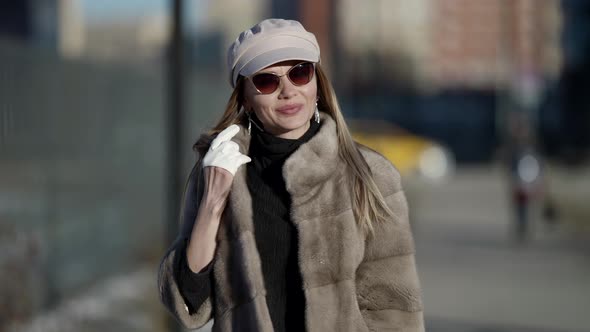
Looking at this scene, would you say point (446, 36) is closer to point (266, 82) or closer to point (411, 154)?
point (411, 154)

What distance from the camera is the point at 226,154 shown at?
296cm

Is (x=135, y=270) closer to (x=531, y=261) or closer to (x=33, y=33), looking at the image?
(x=531, y=261)

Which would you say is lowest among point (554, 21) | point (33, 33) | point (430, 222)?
point (430, 222)

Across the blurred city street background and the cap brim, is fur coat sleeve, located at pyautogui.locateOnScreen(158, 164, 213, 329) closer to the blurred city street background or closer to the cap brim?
the cap brim

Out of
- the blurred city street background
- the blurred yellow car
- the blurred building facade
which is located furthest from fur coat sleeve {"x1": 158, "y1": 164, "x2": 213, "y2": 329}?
the blurred building facade

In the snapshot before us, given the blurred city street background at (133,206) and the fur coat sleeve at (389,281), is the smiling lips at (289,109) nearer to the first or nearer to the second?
the fur coat sleeve at (389,281)

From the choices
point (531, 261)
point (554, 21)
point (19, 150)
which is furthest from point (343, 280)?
point (554, 21)

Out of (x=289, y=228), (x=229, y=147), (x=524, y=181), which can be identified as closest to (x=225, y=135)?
(x=229, y=147)

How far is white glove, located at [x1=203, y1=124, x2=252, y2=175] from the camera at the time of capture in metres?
2.95

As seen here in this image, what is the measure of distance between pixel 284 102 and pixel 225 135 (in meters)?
0.18

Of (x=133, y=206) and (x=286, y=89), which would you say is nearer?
(x=286, y=89)

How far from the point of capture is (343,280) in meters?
3.00

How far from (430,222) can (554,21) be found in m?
66.7

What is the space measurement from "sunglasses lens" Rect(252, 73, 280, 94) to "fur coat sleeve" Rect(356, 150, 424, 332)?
408 millimetres
